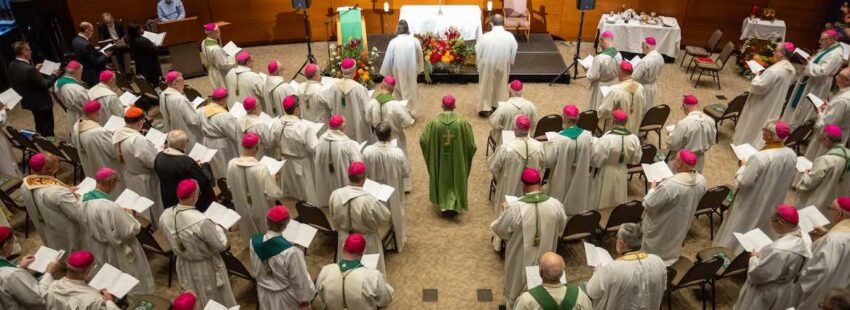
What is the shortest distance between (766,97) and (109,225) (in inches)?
385

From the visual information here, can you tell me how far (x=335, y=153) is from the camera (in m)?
7.36

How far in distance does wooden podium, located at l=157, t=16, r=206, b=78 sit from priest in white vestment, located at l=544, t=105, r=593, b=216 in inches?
367

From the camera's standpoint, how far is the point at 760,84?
30.8 feet

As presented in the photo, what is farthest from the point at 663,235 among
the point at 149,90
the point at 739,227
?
the point at 149,90

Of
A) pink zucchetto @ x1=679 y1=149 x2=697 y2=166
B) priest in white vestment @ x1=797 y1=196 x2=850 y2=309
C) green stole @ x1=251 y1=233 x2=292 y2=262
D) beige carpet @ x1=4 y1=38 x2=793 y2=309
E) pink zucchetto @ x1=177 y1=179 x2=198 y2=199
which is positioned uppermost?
pink zucchetto @ x1=177 y1=179 x2=198 y2=199

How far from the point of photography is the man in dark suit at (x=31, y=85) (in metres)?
9.17

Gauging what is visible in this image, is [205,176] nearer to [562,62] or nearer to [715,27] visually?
[562,62]

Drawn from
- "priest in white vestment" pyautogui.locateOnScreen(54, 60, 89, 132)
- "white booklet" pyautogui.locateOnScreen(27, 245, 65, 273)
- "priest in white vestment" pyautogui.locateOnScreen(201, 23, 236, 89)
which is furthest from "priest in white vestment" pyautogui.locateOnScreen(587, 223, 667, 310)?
"priest in white vestment" pyautogui.locateOnScreen(201, 23, 236, 89)

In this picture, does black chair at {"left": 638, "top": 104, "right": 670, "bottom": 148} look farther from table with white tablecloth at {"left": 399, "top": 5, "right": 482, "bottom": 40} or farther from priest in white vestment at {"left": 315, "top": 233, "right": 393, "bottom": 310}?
priest in white vestment at {"left": 315, "top": 233, "right": 393, "bottom": 310}

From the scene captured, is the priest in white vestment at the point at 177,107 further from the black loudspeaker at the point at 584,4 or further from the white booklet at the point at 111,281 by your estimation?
the black loudspeaker at the point at 584,4

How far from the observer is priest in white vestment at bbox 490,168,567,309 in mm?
5918

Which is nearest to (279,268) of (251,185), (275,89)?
(251,185)

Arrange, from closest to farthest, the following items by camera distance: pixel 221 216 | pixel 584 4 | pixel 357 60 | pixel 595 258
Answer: pixel 595 258 < pixel 221 216 < pixel 584 4 < pixel 357 60

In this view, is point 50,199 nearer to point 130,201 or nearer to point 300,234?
point 130,201
